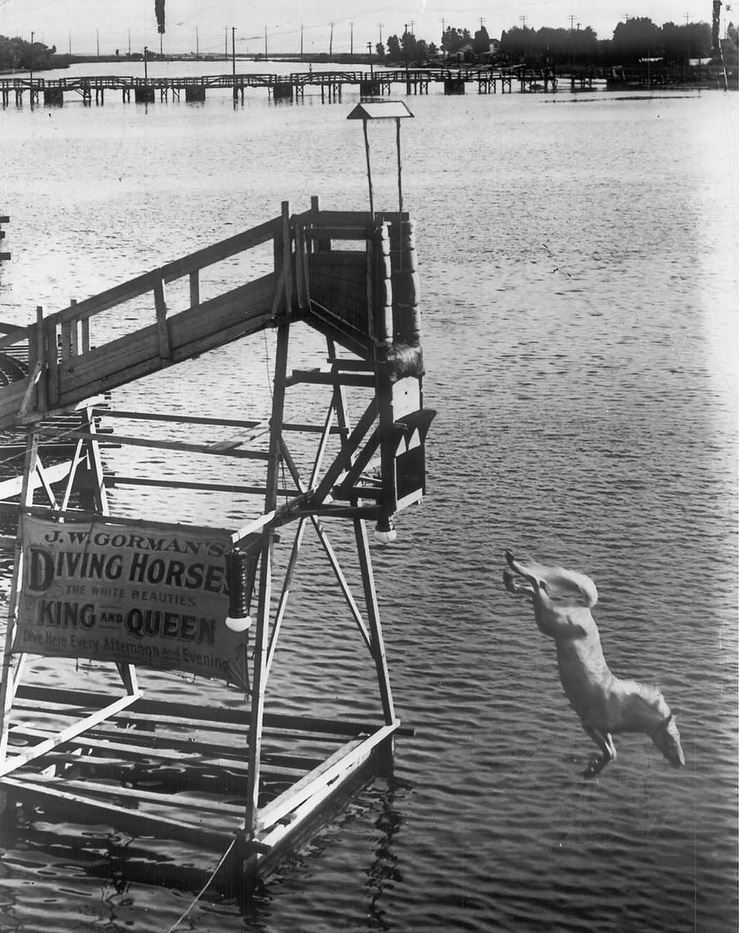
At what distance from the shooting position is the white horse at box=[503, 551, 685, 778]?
2430 centimetres

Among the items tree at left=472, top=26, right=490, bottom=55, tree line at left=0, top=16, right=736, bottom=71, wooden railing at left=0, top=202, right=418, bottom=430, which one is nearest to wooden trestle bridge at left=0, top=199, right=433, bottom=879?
wooden railing at left=0, top=202, right=418, bottom=430

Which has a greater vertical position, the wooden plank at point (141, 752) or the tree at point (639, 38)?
the tree at point (639, 38)

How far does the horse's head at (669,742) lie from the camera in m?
24.0

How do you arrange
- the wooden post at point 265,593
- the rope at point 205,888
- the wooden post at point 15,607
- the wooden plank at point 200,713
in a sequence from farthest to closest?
the wooden plank at point 200,713 < the wooden post at point 15,607 < the wooden post at point 265,593 < the rope at point 205,888

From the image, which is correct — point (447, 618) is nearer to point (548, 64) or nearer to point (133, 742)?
point (133, 742)

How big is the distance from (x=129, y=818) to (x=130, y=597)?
305 centimetres

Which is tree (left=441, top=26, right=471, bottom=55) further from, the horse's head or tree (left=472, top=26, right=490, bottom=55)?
the horse's head

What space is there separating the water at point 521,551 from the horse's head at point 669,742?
0.85ft

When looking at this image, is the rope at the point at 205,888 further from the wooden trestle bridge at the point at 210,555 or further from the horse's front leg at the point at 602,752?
the horse's front leg at the point at 602,752

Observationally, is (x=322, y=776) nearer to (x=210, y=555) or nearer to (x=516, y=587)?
(x=210, y=555)

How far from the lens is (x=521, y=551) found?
34188 mm

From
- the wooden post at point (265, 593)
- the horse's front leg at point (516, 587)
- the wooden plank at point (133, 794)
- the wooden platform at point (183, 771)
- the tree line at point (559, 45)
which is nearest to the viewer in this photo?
the wooden post at point (265, 593)

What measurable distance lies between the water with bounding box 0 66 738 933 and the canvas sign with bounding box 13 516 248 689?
10.2ft

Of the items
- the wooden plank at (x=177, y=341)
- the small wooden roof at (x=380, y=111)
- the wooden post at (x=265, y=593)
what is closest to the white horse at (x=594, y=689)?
the wooden post at (x=265, y=593)
